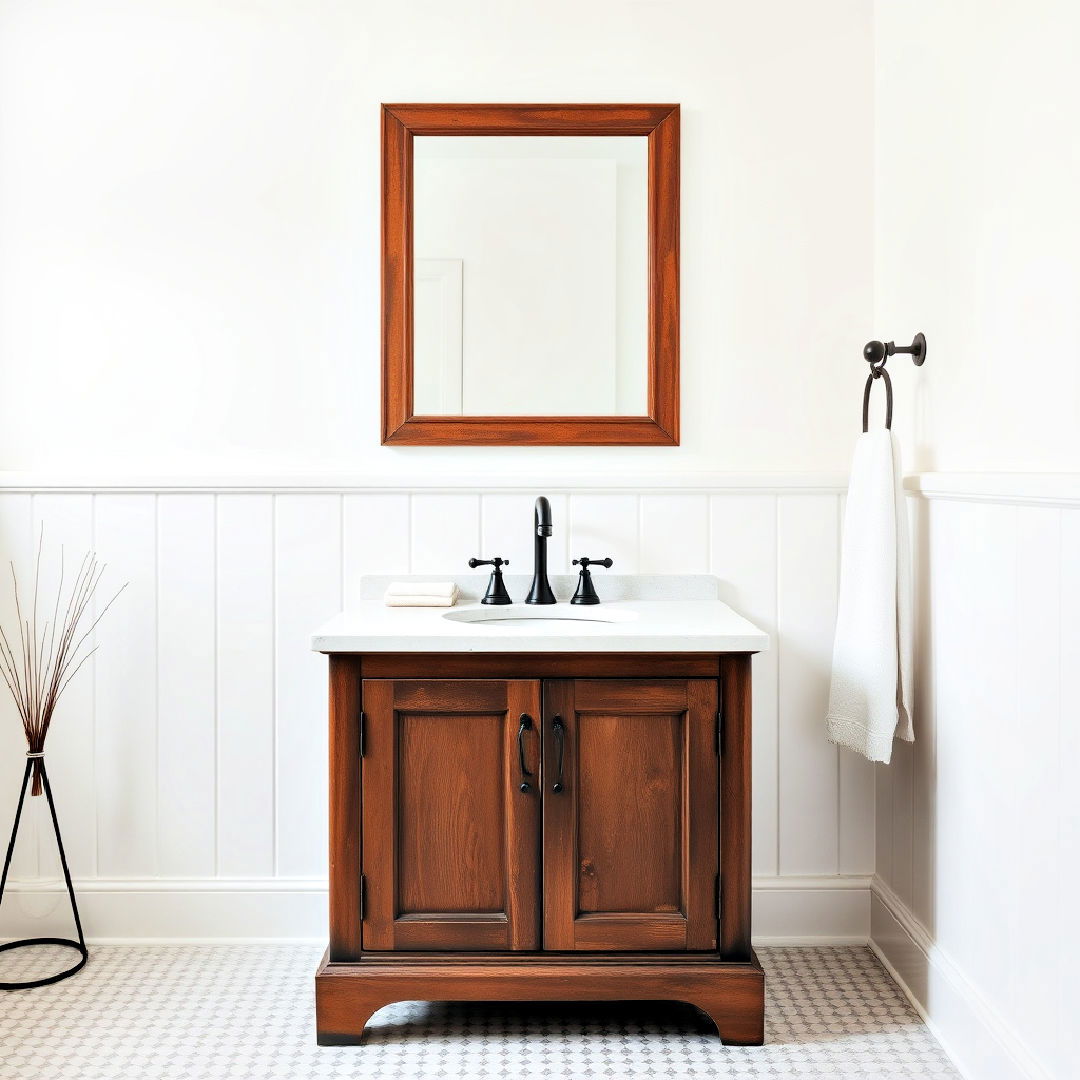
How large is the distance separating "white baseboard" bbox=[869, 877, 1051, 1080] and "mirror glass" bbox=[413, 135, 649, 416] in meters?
1.20

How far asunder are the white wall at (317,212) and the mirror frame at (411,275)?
42 millimetres

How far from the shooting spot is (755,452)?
231 cm

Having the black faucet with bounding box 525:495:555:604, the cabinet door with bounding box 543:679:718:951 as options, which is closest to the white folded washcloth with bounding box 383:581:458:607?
the black faucet with bounding box 525:495:555:604

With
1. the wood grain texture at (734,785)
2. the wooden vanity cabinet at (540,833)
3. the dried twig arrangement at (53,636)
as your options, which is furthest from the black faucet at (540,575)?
the dried twig arrangement at (53,636)

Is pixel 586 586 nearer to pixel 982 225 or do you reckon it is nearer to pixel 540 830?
pixel 540 830

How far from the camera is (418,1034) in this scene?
6.24ft

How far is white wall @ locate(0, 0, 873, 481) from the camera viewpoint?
2.27m

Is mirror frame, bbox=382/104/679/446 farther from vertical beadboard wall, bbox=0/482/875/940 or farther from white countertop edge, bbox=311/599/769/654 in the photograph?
white countertop edge, bbox=311/599/769/654

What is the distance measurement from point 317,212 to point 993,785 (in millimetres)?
1742

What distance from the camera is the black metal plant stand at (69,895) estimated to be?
2105 mm

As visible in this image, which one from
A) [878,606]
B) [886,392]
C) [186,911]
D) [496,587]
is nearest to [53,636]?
[186,911]

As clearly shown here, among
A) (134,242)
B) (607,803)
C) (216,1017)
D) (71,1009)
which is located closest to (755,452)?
(607,803)

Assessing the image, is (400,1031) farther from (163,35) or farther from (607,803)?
(163,35)

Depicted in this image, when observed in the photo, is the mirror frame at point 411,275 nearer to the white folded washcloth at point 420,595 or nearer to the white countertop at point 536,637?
the white folded washcloth at point 420,595
